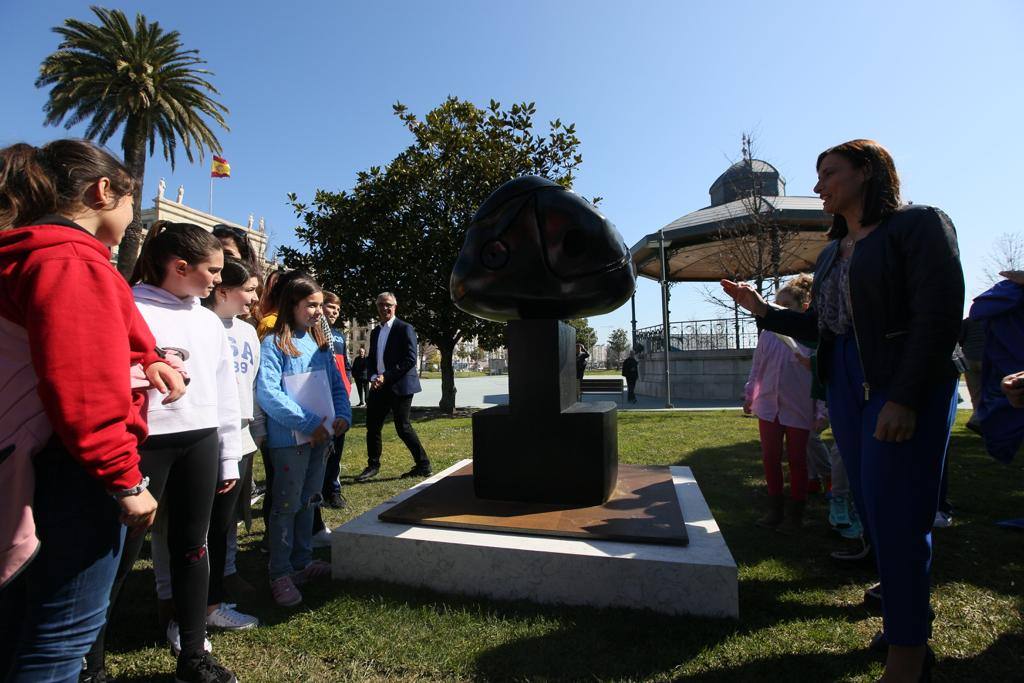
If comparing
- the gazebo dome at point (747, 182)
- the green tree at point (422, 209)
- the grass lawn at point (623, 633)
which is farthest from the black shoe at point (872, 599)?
the gazebo dome at point (747, 182)

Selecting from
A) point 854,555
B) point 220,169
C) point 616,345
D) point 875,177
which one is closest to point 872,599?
point 854,555

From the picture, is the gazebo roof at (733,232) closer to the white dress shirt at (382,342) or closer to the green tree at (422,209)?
the green tree at (422,209)

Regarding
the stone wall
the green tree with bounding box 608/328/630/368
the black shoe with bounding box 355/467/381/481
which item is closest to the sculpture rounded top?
the black shoe with bounding box 355/467/381/481

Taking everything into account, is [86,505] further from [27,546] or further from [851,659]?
[851,659]

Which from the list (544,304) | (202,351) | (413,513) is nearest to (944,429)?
(544,304)

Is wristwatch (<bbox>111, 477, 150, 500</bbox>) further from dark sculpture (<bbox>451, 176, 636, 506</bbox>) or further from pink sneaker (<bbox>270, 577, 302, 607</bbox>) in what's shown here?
dark sculpture (<bbox>451, 176, 636, 506</bbox>)

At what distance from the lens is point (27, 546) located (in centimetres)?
114

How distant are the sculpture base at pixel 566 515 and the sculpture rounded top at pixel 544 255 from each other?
120cm

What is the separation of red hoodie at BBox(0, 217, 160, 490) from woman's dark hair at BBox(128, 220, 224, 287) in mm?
820

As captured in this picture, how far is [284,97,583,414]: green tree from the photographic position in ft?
39.0

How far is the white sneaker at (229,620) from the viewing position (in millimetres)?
2393

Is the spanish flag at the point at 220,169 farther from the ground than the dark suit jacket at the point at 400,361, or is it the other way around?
the spanish flag at the point at 220,169

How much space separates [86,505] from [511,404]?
225cm

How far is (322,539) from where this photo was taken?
12.1ft
